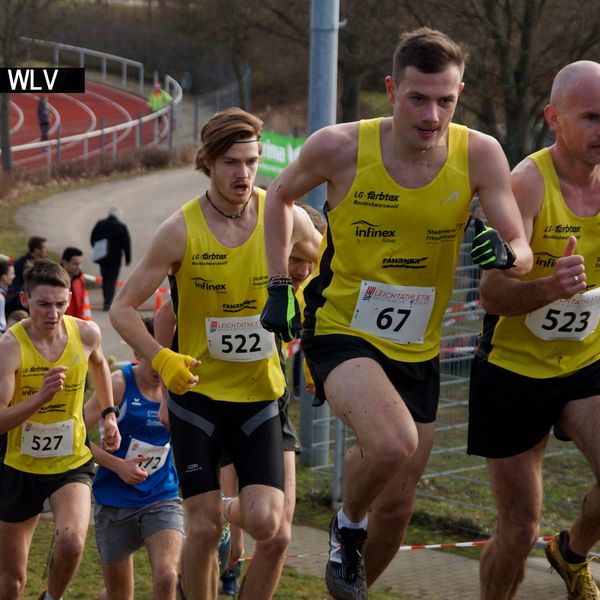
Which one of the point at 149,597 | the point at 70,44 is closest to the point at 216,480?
the point at 149,597

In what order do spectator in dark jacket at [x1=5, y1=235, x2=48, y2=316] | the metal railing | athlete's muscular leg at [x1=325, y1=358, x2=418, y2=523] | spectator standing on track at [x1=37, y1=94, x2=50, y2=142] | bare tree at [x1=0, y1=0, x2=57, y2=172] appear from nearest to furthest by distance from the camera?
athlete's muscular leg at [x1=325, y1=358, x2=418, y2=523]
spectator in dark jacket at [x1=5, y1=235, x2=48, y2=316]
bare tree at [x1=0, y1=0, x2=57, y2=172]
the metal railing
spectator standing on track at [x1=37, y1=94, x2=50, y2=142]

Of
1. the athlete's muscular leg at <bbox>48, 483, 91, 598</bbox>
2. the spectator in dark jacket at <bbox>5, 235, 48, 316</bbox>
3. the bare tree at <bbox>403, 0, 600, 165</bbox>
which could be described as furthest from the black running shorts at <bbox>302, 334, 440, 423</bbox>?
the bare tree at <bbox>403, 0, 600, 165</bbox>

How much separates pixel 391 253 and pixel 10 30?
2486 centimetres

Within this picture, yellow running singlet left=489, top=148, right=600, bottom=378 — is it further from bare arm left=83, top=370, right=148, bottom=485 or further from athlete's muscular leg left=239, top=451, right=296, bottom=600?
bare arm left=83, top=370, right=148, bottom=485

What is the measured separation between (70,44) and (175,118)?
10989 millimetres

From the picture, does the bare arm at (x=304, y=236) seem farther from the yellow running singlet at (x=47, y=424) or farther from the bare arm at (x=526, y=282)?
the yellow running singlet at (x=47, y=424)

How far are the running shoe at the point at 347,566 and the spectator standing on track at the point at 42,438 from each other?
221 cm

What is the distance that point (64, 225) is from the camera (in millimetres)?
27203

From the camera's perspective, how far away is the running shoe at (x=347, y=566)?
17.6 feet

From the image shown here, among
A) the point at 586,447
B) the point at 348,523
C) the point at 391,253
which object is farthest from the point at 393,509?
the point at 391,253

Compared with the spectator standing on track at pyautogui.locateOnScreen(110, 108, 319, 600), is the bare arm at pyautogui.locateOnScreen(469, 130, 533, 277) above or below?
above

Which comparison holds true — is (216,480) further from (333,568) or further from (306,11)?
(306,11)

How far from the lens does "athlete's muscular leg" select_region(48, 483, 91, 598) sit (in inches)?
279

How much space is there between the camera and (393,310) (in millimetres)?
5324
